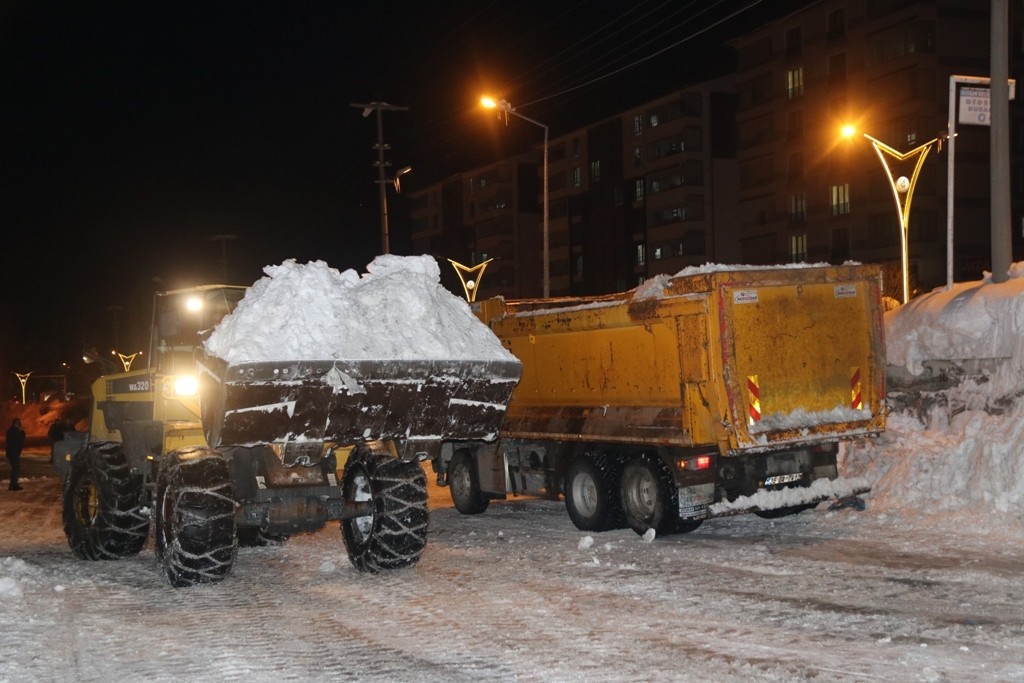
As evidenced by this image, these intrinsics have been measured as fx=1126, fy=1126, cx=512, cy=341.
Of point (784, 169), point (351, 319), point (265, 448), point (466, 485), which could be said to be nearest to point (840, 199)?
point (784, 169)

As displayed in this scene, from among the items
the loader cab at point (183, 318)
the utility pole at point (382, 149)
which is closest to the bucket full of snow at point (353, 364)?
the loader cab at point (183, 318)

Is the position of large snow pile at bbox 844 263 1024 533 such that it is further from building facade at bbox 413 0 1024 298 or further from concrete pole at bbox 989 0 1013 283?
building facade at bbox 413 0 1024 298

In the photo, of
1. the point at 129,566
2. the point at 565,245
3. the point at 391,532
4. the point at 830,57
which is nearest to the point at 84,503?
the point at 129,566

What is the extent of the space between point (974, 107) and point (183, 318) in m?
13.6

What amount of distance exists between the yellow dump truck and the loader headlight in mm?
4912

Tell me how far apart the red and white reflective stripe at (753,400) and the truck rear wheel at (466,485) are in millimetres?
5219

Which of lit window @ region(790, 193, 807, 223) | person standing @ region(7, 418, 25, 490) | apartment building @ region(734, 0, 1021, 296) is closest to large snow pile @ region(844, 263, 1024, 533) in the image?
person standing @ region(7, 418, 25, 490)

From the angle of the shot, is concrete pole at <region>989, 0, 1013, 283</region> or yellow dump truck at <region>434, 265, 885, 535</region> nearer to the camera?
yellow dump truck at <region>434, 265, 885, 535</region>

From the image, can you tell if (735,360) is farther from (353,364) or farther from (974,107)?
(974,107)

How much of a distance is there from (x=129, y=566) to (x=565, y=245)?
7420 cm

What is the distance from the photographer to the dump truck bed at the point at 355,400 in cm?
1002

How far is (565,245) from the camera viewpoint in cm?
8538

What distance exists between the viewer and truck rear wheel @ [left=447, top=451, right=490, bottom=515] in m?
16.7

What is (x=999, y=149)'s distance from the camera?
59.6ft
